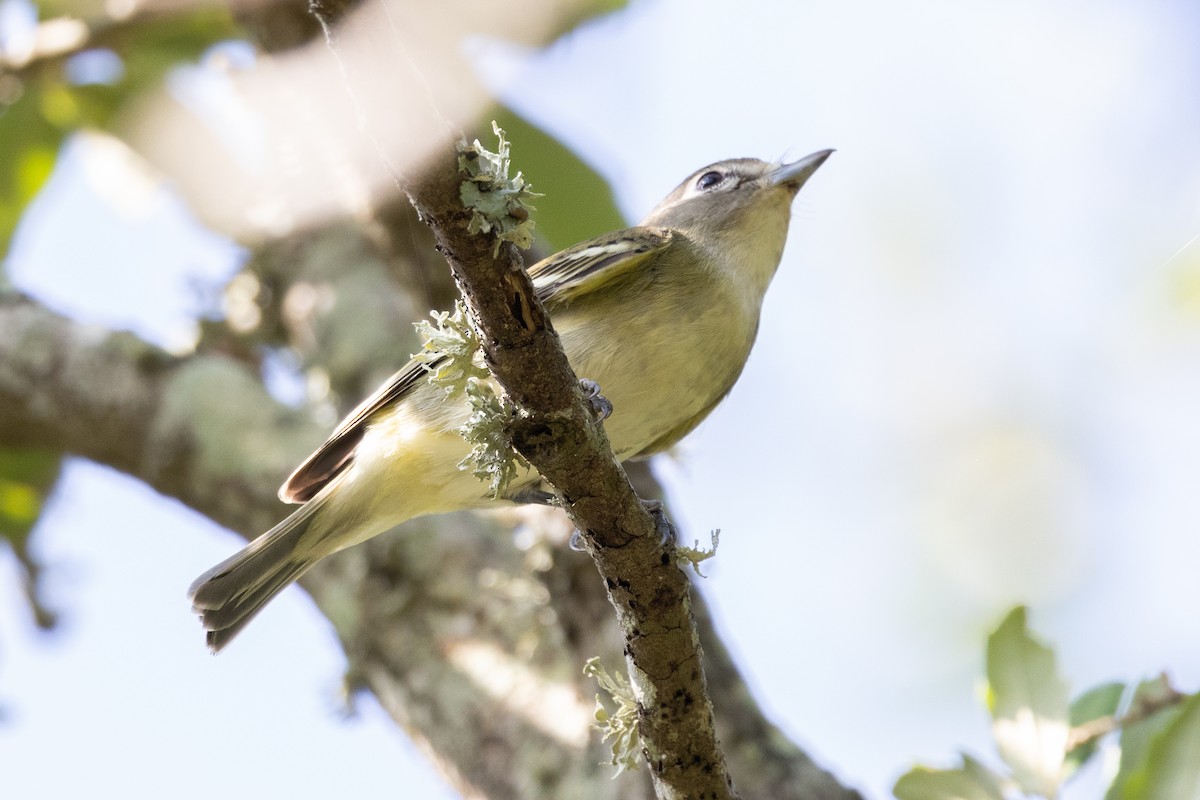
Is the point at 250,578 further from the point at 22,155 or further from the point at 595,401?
the point at 22,155

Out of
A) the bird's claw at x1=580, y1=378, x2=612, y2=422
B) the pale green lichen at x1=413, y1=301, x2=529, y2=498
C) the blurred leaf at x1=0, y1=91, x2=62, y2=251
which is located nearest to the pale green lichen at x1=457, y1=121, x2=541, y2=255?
the pale green lichen at x1=413, y1=301, x2=529, y2=498

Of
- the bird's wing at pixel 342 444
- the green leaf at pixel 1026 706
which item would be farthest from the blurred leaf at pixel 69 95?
the green leaf at pixel 1026 706

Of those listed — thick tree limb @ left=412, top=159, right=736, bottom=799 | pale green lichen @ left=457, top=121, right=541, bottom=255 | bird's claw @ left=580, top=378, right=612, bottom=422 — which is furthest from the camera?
bird's claw @ left=580, top=378, right=612, bottom=422

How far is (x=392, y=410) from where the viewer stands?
12.0 ft

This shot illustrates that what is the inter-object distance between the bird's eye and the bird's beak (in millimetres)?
278

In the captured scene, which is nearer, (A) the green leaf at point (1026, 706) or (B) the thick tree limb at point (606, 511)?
(B) the thick tree limb at point (606, 511)

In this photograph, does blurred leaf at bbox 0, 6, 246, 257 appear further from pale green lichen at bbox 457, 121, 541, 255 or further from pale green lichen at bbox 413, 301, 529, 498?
pale green lichen at bbox 457, 121, 541, 255

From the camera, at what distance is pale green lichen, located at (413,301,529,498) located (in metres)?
2.22

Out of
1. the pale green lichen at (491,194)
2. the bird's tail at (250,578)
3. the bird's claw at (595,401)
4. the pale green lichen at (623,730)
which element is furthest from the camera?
the bird's tail at (250,578)

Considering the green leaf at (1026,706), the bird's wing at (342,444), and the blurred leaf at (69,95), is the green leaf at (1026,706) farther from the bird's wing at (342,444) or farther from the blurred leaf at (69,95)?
the blurred leaf at (69,95)

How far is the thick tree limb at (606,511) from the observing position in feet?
6.67

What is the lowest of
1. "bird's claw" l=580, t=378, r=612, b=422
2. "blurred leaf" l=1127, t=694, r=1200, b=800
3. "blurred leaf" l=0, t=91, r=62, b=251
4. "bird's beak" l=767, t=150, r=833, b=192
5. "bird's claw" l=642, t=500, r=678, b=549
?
"blurred leaf" l=1127, t=694, r=1200, b=800

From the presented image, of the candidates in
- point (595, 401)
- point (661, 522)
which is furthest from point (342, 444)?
point (595, 401)

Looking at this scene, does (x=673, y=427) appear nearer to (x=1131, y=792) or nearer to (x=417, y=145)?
(x=1131, y=792)
